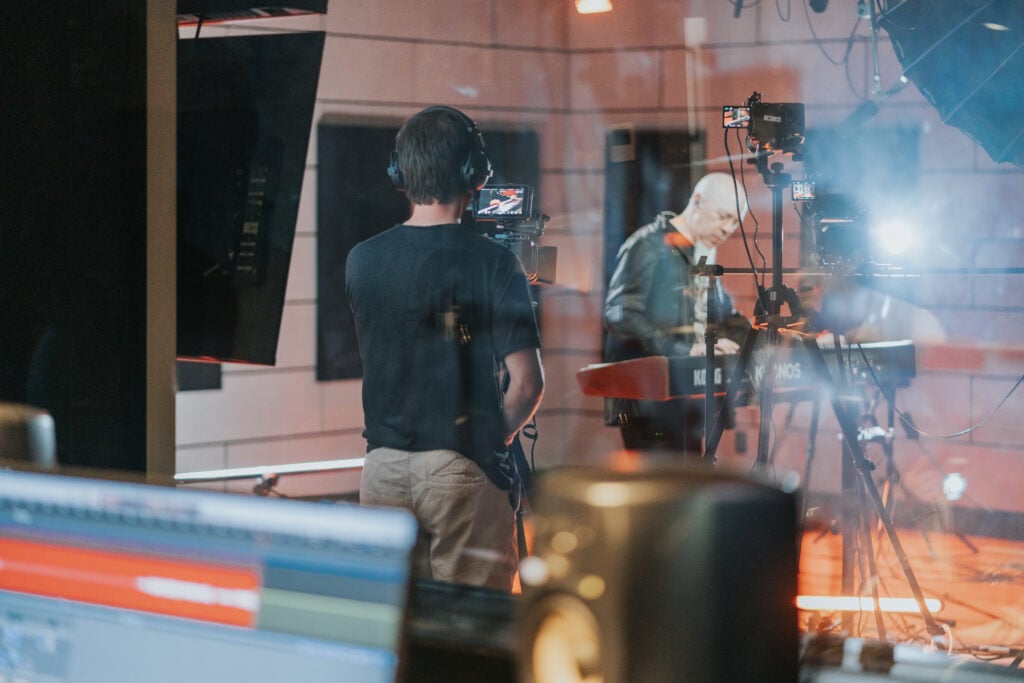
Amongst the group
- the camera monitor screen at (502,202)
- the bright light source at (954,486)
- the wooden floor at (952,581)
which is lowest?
the wooden floor at (952,581)

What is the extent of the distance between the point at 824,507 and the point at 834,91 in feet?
4.17

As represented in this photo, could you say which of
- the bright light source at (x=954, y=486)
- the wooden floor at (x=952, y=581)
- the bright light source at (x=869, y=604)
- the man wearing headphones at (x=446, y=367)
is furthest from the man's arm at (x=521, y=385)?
the bright light source at (x=954, y=486)

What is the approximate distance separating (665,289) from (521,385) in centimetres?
127

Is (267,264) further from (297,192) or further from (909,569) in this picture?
(909,569)

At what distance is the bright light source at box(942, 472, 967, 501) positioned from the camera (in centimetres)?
276

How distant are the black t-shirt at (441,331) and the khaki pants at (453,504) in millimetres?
30

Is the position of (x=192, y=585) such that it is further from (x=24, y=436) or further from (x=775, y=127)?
(x=775, y=127)

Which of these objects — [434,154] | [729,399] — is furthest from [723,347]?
[434,154]

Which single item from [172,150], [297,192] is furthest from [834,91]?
[172,150]

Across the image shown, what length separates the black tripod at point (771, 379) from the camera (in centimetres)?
212

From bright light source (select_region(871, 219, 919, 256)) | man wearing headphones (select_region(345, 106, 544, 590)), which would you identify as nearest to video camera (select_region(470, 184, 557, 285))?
man wearing headphones (select_region(345, 106, 544, 590))

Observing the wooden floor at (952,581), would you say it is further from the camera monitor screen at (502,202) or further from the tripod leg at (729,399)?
the camera monitor screen at (502,202)

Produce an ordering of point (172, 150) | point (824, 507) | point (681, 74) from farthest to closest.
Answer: point (681, 74)
point (824, 507)
point (172, 150)

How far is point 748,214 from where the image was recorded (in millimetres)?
2521
